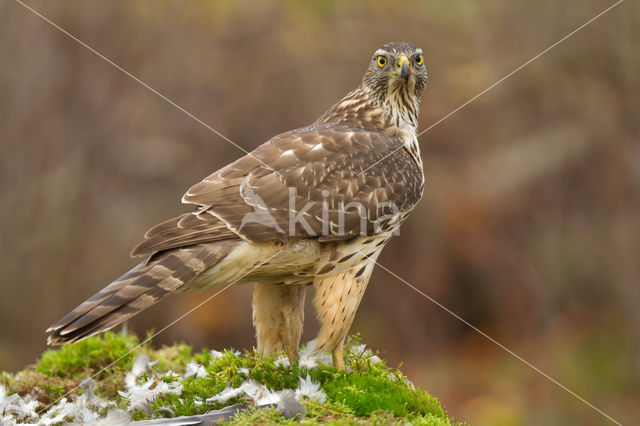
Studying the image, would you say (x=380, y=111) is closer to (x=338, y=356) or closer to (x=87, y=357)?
(x=338, y=356)

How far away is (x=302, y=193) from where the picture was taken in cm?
386

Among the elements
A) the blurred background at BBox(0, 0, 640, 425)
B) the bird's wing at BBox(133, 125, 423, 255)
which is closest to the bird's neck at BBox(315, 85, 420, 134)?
the bird's wing at BBox(133, 125, 423, 255)

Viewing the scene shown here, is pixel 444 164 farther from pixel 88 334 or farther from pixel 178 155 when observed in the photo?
pixel 88 334

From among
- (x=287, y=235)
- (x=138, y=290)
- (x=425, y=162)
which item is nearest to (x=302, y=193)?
(x=287, y=235)

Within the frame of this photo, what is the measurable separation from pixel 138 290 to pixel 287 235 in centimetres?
82

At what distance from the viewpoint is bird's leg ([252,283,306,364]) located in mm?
4219

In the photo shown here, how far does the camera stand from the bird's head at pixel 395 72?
4672 millimetres

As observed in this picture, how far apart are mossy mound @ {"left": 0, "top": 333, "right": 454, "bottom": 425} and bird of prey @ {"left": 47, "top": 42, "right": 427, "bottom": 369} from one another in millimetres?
263

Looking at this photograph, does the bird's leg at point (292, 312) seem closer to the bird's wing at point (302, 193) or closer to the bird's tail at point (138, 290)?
the bird's wing at point (302, 193)

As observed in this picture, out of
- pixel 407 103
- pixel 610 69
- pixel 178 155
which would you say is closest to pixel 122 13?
pixel 178 155

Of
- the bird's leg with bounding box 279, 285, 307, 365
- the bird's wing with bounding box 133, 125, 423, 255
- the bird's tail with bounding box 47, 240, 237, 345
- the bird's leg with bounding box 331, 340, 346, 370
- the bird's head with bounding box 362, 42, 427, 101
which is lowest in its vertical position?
the bird's leg with bounding box 331, 340, 346, 370

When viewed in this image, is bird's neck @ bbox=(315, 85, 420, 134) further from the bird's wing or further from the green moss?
the green moss

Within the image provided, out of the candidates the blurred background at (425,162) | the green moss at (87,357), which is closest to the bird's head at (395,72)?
the green moss at (87,357)

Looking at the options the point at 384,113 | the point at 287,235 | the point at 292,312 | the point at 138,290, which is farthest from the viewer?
the point at 384,113
